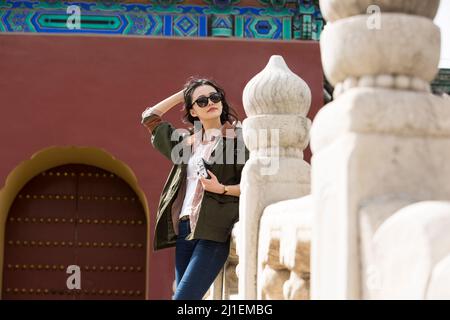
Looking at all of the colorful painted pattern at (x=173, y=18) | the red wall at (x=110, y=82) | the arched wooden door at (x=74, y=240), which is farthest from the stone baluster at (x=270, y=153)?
the arched wooden door at (x=74, y=240)

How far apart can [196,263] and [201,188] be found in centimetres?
37

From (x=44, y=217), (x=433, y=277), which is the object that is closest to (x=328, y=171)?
(x=433, y=277)

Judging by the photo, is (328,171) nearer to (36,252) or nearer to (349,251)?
(349,251)

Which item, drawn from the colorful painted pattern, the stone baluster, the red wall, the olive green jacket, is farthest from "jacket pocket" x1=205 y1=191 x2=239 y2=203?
the colorful painted pattern

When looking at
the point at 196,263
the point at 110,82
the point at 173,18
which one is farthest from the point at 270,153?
the point at 173,18

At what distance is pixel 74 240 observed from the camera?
898 cm

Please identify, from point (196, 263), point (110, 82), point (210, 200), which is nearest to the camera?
point (196, 263)

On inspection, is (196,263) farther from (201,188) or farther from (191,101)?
(191,101)

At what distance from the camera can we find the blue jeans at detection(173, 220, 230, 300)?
155 inches

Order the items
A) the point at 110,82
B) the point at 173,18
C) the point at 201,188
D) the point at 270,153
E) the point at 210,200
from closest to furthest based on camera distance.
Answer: the point at 270,153 < the point at 210,200 < the point at 201,188 < the point at 110,82 < the point at 173,18

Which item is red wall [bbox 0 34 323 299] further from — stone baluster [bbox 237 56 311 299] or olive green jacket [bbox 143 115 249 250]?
stone baluster [bbox 237 56 311 299]

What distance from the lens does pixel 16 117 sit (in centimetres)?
857

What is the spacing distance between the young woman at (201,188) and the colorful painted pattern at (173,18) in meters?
4.54

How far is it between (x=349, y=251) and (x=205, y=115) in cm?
221
